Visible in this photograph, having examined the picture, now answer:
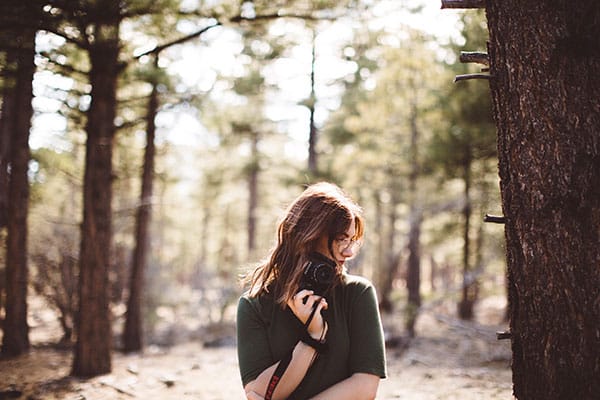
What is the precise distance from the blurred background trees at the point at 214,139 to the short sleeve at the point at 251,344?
434mm

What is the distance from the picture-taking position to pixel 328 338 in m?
2.30

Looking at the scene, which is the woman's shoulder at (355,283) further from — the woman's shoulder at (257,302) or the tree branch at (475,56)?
the tree branch at (475,56)

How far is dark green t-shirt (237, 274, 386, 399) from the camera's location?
2262 mm

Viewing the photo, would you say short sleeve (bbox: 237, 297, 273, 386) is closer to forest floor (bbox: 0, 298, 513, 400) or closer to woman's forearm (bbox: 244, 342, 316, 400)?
woman's forearm (bbox: 244, 342, 316, 400)

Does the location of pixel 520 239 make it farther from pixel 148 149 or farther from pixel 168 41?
pixel 148 149

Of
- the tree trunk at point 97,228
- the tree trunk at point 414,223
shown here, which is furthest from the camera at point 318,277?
the tree trunk at point 414,223

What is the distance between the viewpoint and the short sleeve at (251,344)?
2250mm

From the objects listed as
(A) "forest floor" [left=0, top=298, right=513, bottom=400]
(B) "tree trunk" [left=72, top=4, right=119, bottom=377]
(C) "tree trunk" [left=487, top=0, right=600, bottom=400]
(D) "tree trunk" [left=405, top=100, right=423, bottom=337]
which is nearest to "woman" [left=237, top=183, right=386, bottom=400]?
(C) "tree trunk" [left=487, top=0, right=600, bottom=400]

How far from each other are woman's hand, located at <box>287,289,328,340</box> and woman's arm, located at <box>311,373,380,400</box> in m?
0.27

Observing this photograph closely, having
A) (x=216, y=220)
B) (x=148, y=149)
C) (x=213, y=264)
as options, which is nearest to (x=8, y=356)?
(x=148, y=149)

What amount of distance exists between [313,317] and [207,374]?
21.1 ft

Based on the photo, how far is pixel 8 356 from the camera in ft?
26.5

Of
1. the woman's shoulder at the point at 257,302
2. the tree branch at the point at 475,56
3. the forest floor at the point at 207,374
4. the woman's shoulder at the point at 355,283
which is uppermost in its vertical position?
the tree branch at the point at 475,56

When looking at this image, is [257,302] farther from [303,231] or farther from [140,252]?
[140,252]
